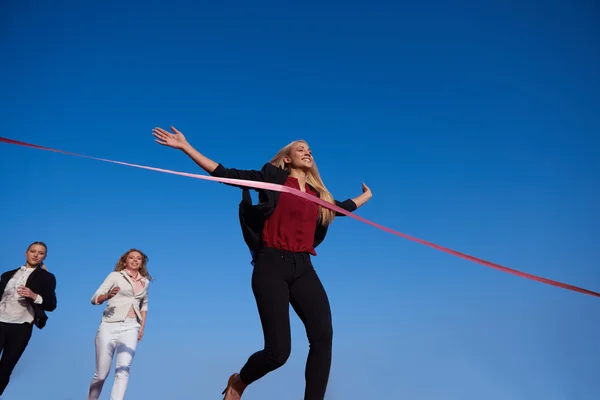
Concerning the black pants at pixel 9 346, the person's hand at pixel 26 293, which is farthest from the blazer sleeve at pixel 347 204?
the black pants at pixel 9 346

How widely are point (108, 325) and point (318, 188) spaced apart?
334cm

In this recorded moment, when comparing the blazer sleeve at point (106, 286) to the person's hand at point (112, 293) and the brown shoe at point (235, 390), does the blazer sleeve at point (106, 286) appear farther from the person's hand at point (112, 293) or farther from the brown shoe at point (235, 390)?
the brown shoe at point (235, 390)

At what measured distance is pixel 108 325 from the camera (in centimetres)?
668

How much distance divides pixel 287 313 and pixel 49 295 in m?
3.99

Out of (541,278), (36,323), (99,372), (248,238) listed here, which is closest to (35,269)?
(36,323)

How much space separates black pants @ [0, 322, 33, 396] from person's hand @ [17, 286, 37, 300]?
37 centimetres

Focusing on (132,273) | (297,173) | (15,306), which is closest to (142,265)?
(132,273)

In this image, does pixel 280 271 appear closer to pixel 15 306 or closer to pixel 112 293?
pixel 112 293

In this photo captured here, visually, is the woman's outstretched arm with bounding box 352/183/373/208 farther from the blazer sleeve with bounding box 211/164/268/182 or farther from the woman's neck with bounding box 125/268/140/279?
the woman's neck with bounding box 125/268/140/279

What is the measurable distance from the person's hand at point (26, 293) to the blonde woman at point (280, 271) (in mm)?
3413

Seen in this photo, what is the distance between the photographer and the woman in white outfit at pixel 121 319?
21.3 ft

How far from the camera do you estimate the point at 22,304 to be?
6789mm

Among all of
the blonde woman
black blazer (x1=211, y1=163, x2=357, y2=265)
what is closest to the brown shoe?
the blonde woman

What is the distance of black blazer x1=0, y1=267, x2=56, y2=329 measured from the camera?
6852 mm
